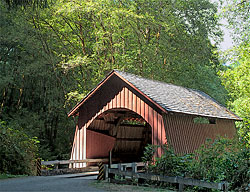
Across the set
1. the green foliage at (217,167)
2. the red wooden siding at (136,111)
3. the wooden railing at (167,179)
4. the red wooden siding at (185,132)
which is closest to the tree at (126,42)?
the red wooden siding at (136,111)

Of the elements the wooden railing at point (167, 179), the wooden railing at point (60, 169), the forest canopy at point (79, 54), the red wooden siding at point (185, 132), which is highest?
the forest canopy at point (79, 54)

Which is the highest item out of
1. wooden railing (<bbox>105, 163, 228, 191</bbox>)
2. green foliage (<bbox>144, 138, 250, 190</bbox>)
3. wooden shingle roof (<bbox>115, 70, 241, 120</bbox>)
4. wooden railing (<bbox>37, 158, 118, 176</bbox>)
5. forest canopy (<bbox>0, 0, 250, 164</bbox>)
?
forest canopy (<bbox>0, 0, 250, 164</bbox>)

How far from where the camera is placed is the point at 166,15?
77.2ft

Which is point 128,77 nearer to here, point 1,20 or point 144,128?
point 144,128

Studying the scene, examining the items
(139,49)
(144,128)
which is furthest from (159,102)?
(139,49)

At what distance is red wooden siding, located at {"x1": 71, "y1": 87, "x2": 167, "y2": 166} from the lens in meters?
12.5

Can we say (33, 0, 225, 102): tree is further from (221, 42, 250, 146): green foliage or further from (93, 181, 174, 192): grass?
(93, 181, 174, 192): grass

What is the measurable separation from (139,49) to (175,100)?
8.94 meters

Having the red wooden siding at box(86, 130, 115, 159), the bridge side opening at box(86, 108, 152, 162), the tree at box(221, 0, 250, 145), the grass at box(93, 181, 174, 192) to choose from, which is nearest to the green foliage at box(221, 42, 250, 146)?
the tree at box(221, 0, 250, 145)

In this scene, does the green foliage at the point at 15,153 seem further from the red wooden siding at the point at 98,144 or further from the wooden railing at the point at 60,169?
the red wooden siding at the point at 98,144

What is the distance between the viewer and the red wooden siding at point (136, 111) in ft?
40.9

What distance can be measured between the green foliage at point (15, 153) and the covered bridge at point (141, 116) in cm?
330

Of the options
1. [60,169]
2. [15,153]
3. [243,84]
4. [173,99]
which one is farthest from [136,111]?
[243,84]

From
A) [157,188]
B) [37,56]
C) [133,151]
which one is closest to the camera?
[157,188]
